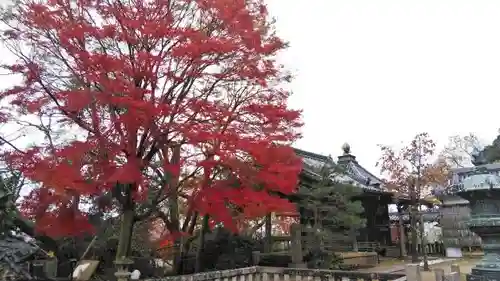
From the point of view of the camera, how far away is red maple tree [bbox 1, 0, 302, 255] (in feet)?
37.6

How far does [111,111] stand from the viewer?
40.0ft

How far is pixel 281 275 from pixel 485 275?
620cm

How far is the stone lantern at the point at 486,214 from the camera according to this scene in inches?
305

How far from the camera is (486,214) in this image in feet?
25.9

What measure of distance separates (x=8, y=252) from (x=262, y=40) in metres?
10.6

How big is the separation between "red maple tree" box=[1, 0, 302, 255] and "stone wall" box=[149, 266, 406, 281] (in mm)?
1620

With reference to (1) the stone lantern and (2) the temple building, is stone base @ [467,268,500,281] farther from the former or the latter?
(2) the temple building

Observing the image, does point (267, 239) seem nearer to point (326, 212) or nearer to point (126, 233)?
point (326, 212)

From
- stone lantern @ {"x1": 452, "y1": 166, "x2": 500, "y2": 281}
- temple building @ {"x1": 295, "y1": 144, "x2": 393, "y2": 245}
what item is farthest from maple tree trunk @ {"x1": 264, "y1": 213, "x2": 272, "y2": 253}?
stone lantern @ {"x1": 452, "y1": 166, "x2": 500, "y2": 281}

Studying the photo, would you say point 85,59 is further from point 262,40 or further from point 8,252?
point 8,252

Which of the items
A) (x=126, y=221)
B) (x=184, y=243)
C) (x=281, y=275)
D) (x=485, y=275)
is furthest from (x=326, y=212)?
(x=485, y=275)

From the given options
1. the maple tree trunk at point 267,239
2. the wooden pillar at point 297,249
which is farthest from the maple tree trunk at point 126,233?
the maple tree trunk at point 267,239

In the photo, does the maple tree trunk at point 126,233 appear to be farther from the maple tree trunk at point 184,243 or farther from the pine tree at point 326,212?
the pine tree at point 326,212

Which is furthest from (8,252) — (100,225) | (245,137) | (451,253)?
(451,253)
